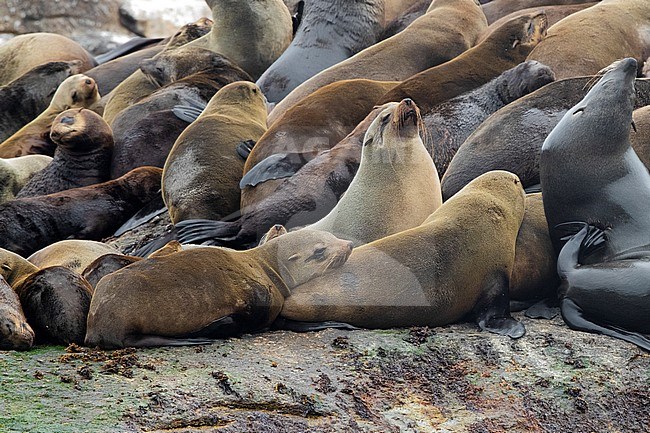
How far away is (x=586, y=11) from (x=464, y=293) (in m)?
4.40

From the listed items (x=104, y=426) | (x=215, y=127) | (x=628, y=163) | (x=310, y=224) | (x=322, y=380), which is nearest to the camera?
(x=104, y=426)

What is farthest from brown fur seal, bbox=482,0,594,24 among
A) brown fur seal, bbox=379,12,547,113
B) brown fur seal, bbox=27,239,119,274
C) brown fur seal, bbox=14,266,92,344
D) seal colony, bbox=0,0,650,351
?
brown fur seal, bbox=14,266,92,344

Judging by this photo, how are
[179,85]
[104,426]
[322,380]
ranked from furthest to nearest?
1. [179,85]
2. [322,380]
3. [104,426]

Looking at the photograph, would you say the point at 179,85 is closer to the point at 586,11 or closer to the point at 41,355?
the point at 586,11

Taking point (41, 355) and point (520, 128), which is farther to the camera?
point (520, 128)

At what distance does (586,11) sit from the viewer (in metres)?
8.95

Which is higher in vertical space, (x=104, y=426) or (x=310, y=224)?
(x=104, y=426)

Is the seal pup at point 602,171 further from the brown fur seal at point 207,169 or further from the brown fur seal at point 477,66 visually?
the brown fur seal at point 207,169

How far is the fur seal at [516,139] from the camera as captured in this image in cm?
665

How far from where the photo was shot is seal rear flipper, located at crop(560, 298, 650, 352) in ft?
16.8

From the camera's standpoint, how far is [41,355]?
4621 mm

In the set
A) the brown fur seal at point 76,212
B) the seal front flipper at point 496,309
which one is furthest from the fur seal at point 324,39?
the seal front flipper at point 496,309

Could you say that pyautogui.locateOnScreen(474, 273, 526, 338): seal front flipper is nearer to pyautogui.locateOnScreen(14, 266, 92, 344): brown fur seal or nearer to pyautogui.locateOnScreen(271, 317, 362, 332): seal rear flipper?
pyautogui.locateOnScreen(271, 317, 362, 332): seal rear flipper

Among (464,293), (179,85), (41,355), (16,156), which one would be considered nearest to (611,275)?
(464,293)
